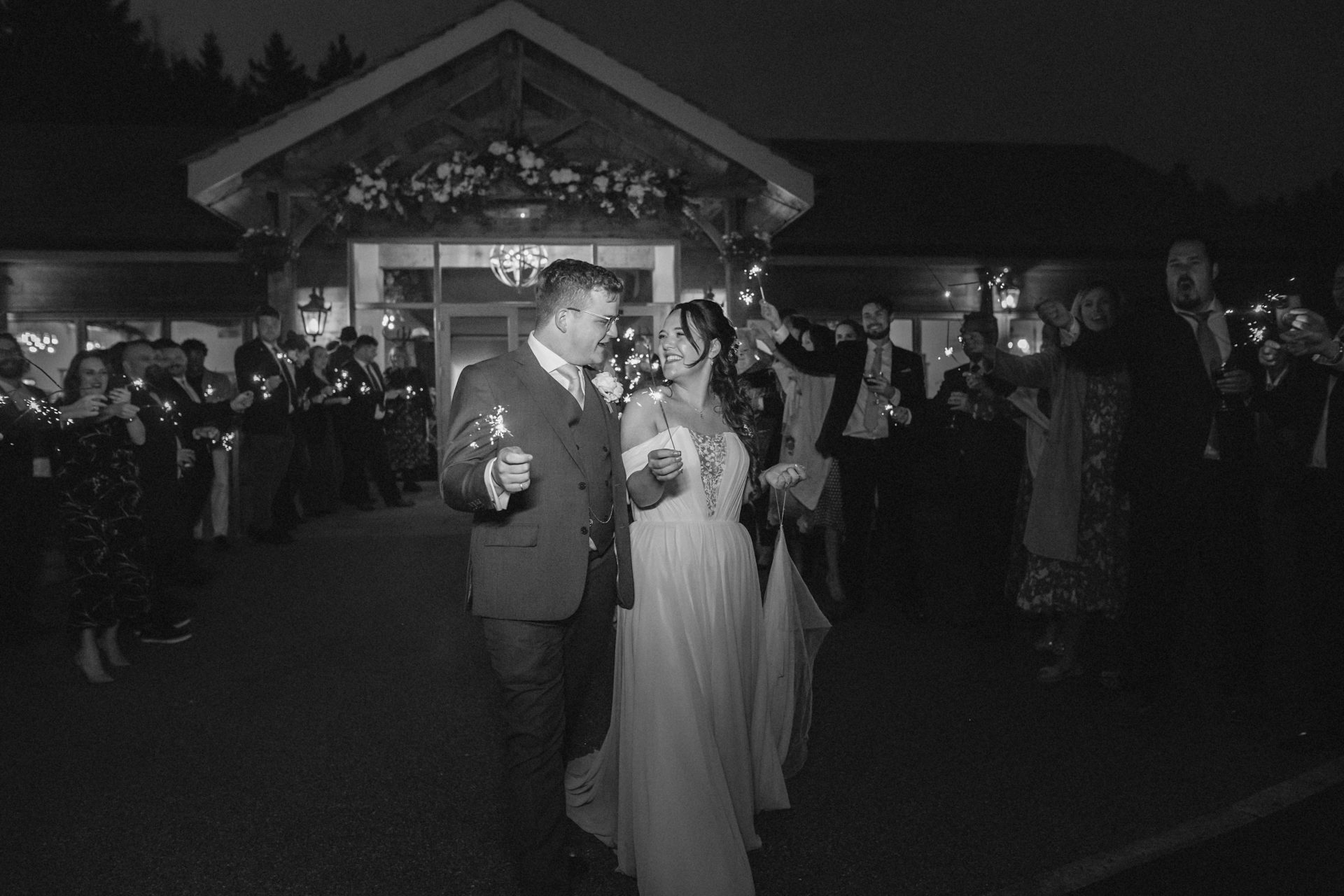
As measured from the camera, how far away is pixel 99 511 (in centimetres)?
614

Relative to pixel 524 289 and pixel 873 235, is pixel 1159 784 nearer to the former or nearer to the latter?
pixel 524 289

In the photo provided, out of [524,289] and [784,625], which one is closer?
[784,625]

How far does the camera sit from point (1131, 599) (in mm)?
5617

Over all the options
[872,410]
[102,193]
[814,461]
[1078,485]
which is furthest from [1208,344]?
[102,193]

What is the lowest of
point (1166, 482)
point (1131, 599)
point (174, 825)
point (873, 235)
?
point (174, 825)

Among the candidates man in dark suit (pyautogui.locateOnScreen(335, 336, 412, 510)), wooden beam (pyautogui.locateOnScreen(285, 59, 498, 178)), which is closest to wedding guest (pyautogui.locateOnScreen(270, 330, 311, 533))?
man in dark suit (pyautogui.locateOnScreen(335, 336, 412, 510))

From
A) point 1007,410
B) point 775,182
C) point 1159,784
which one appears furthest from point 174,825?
point 775,182

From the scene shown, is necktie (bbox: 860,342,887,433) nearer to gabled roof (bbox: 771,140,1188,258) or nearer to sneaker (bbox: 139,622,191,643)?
sneaker (bbox: 139,622,191,643)

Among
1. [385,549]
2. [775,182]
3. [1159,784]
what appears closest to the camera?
[1159,784]

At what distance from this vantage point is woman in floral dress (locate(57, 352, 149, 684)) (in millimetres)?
6086

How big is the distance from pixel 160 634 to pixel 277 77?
49.8m

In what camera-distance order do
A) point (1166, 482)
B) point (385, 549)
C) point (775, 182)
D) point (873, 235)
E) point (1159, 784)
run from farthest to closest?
point (873, 235), point (775, 182), point (385, 549), point (1166, 482), point (1159, 784)

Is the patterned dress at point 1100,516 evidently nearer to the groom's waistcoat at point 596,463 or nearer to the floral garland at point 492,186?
the groom's waistcoat at point 596,463

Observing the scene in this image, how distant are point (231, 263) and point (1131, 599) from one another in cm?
1466
